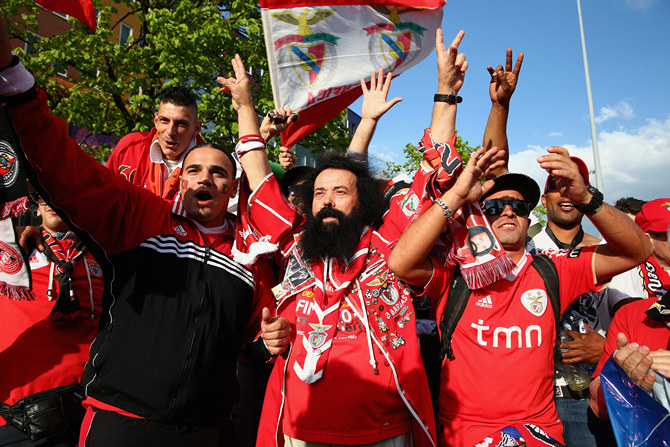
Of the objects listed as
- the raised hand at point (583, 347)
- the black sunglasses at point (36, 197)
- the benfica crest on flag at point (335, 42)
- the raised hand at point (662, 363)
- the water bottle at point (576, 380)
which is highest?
the benfica crest on flag at point (335, 42)

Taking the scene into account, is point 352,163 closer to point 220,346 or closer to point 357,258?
point 357,258

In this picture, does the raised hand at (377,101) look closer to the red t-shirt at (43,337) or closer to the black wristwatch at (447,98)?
the black wristwatch at (447,98)

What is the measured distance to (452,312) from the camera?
103 inches

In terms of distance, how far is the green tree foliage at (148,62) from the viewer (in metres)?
10.1

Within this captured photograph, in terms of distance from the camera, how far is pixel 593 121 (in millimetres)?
16266

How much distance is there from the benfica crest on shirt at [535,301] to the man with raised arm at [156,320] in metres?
1.32

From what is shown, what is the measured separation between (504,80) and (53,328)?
11.5ft

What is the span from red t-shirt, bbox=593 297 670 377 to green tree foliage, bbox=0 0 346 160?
341 inches

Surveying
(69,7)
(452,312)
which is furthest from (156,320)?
(69,7)

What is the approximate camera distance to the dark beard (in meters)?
2.72

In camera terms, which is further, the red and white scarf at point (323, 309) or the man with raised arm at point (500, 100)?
the man with raised arm at point (500, 100)

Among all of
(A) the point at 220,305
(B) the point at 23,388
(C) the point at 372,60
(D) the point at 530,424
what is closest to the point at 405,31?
(C) the point at 372,60

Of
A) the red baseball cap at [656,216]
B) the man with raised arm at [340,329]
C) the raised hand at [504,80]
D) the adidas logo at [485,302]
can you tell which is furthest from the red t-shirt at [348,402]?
the red baseball cap at [656,216]

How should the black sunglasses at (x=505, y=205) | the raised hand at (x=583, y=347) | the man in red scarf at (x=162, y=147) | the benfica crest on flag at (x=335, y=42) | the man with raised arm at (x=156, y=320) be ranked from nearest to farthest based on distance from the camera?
the man with raised arm at (x=156, y=320) → the raised hand at (x=583, y=347) → the black sunglasses at (x=505, y=205) → the man in red scarf at (x=162, y=147) → the benfica crest on flag at (x=335, y=42)
